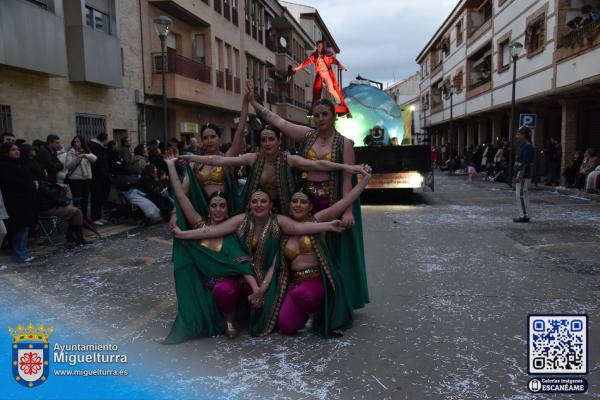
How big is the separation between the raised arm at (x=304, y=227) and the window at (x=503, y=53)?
22.7 m

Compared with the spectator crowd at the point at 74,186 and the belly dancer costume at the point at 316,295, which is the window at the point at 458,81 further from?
the belly dancer costume at the point at 316,295

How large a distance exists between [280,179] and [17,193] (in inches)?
181

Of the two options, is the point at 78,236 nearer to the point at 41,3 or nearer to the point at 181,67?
the point at 41,3

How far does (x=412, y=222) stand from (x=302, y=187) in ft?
20.8

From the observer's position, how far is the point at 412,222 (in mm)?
10438

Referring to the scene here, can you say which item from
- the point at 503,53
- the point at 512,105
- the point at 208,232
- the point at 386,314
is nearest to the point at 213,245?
the point at 208,232

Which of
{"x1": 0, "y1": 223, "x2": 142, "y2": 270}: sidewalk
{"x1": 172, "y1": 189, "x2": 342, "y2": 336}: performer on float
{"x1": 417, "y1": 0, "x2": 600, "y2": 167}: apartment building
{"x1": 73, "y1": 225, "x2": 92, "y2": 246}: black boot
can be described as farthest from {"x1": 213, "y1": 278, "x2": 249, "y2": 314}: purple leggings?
{"x1": 417, "y1": 0, "x2": 600, "y2": 167}: apartment building

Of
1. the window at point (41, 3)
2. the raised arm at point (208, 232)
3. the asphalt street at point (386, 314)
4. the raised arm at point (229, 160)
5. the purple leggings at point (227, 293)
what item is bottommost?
the asphalt street at point (386, 314)

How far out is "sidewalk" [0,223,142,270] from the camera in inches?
295

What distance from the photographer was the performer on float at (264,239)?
4.21m

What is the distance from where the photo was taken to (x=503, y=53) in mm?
25094

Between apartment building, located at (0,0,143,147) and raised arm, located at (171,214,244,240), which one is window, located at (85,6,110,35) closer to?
apartment building, located at (0,0,143,147)

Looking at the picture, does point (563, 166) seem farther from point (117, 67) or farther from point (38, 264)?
point (38, 264)

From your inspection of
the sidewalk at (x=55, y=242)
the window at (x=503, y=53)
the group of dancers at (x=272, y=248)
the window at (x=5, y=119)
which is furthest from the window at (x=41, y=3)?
the window at (x=503, y=53)
